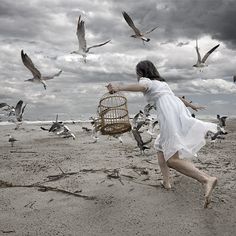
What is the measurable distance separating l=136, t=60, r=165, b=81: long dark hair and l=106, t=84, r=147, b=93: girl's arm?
0.25 metres

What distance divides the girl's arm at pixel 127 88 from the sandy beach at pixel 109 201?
4.23 feet

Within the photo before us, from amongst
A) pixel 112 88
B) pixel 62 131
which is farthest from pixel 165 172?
pixel 62 131

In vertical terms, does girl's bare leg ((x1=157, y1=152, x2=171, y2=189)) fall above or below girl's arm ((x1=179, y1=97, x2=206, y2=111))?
below

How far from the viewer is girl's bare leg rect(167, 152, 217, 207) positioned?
15.4 feet

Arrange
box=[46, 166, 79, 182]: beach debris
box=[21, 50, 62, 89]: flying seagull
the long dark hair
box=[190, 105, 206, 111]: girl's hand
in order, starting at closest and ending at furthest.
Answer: the long dark hair, box=[190, 105, 206, 111]: girl's hand, box=[46, 166, 79, 182]: beach debris, box=[21, 50, 62, 89]: flying seagull

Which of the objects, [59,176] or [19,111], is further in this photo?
[19,111]

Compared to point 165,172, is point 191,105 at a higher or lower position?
higher

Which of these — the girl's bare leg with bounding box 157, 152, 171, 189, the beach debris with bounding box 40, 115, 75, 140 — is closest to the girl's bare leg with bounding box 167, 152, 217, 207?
the girl's bare leg with bounding box 157, 152, 171, 189

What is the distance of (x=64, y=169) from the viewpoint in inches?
268

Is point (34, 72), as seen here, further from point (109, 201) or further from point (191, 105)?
point (109, 201)

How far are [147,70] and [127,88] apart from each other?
0.54 m

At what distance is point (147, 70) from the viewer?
5.40 metres

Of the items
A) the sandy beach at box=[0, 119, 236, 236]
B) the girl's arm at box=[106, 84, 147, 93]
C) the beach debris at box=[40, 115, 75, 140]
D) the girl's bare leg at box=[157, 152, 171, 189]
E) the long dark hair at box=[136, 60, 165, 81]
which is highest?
the long dark hair at box=[136, 60, 165, 81]

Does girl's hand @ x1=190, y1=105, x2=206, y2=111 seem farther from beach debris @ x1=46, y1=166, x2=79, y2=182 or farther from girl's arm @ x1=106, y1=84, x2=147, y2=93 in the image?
beach debris @ x1=46, y1=166, x2=79, y2=182
